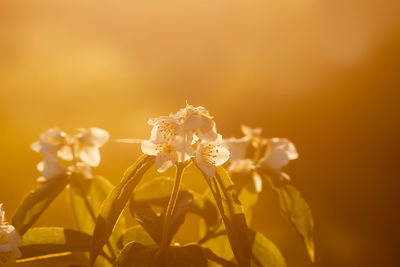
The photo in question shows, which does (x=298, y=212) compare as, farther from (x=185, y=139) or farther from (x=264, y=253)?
(x=185, y=139)

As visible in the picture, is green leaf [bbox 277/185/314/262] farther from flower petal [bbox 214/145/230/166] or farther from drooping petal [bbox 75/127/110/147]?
drooping petal [bbox 75/127/110/147]

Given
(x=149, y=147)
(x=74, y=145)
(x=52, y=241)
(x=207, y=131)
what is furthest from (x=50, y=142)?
(x=207, y=131)

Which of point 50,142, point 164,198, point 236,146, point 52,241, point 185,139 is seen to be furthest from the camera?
point 236,146

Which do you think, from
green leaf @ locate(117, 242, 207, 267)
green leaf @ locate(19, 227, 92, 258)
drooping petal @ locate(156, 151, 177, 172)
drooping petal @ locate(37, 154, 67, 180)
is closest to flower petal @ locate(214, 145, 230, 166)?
drooping petal @ locate(156, 151, 177, 172)

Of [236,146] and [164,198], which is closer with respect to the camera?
[164,198]

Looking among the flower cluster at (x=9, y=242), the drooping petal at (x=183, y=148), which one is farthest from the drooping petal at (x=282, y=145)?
the flower cluster at (x=9, y=242)

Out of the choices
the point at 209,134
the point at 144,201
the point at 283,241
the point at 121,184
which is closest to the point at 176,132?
the point at 209,134

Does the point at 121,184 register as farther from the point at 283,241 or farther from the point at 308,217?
the point at 283,241
